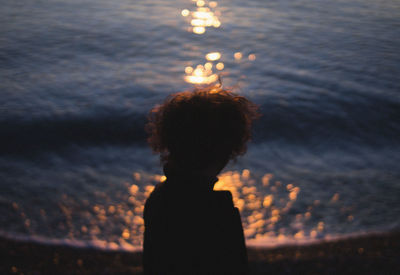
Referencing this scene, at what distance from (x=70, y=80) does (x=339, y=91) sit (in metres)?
3.69

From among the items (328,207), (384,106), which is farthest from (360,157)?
(384,106)

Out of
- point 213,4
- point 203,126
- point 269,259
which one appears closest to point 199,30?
point 213,4

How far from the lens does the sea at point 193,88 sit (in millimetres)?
2879

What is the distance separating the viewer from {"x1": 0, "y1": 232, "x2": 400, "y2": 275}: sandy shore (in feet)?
7.54

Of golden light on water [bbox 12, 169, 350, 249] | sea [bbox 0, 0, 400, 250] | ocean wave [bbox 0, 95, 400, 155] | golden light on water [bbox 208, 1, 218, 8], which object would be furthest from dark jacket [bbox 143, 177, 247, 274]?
golden light on water [bbox 208, 1, 218, 8]

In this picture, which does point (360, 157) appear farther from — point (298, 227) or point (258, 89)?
point (258, 89)

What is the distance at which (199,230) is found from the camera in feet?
3.69

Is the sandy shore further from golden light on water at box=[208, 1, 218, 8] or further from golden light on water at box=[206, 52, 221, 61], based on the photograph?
golden light on water at box=[208, 1, 218, 8]

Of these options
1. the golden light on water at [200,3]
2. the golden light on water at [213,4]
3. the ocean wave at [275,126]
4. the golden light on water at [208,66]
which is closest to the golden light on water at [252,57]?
the golden light on water at [208,66]

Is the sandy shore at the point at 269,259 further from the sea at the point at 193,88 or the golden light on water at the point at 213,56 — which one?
the golden light on water at the point at 213,56

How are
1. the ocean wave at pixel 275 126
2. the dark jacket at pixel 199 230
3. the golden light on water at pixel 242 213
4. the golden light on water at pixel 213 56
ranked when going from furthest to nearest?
the golden light on water at pixel 213 56 < the ocean wave at pixel 275 126 < the golden light on water at pixel 242 213 < the dark jacket at pixel 199 230

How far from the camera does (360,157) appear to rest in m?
3.72

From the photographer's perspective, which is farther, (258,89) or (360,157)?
(258,89)

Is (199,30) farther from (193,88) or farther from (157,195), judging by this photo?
(157,195)
